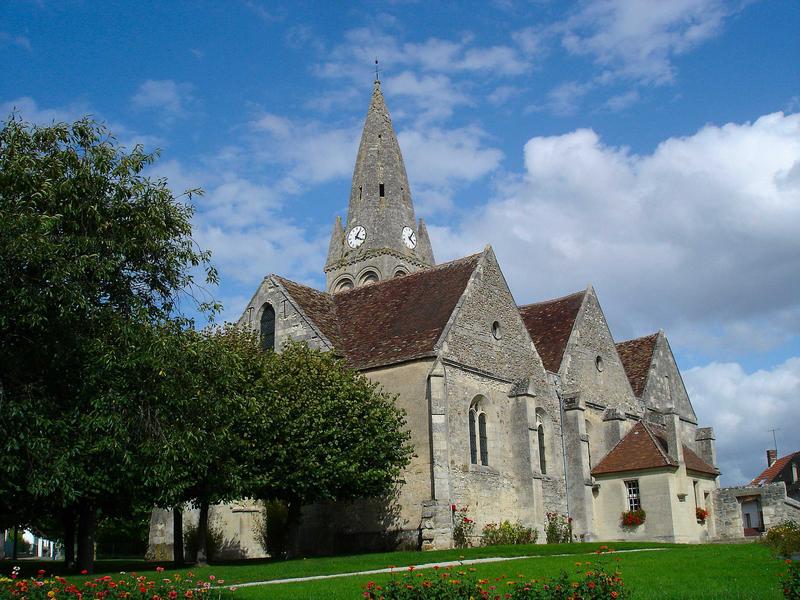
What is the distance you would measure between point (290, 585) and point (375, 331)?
17316mm

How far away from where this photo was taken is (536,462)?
34594mm

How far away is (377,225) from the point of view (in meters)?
61.7

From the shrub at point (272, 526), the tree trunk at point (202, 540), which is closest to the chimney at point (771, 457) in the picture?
A: the shrub at point (272, 526)

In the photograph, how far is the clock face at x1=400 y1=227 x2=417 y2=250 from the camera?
204 ft

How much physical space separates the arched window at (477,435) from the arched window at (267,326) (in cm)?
862

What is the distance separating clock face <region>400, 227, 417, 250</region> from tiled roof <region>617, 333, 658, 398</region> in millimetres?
18947

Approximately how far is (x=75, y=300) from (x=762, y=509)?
3122 centimetres

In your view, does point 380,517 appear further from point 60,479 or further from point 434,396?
point 60,479

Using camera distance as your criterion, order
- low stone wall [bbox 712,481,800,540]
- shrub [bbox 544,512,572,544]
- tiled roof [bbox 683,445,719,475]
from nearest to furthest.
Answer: shrub [bbox 544,512,572,544] < tiled roof [bbox 683,445,719,475] < low stone wall [bbox 712,481,800,540]

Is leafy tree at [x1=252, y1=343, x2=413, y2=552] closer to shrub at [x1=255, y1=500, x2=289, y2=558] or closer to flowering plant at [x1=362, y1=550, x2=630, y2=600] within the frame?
shrub at [x1=255, y1=500, x2=289, y2=558]

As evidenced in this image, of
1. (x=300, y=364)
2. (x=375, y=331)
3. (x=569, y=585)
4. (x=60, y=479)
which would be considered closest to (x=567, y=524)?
(x=375, y=331)

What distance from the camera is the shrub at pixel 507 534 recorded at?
103 ft

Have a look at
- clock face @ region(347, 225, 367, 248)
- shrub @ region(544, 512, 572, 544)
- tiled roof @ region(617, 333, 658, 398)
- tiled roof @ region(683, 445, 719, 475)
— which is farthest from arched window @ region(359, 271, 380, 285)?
shrub @ region(544, 512, 572, 544)

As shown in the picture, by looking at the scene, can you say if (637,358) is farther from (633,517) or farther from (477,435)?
(477,435)
